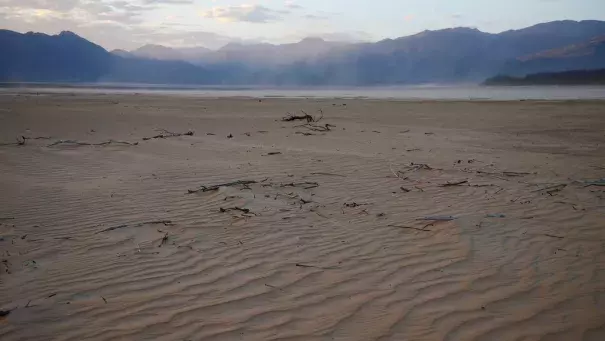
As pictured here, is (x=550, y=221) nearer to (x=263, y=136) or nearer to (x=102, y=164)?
(x=102, y=164)

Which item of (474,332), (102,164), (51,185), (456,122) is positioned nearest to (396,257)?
(474,332)

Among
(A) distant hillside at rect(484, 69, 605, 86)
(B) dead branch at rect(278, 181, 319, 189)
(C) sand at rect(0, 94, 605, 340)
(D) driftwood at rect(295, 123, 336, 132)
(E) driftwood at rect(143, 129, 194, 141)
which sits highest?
(A) distant hillside at rect(484, 69, 605, 86)

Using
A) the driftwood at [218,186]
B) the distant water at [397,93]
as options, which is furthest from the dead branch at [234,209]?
the distant water at [397,93]

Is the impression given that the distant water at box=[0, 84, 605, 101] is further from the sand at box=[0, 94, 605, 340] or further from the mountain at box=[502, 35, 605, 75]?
the mountain at box=[502, 35, 605, 75]

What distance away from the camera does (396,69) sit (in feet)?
595

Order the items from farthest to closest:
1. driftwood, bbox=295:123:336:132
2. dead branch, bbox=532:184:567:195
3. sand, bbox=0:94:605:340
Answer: driftwood, bbox=295:123:336:132 → dead branch, bbox=532:184:567:195 → sand, bbox=0:94:605:340

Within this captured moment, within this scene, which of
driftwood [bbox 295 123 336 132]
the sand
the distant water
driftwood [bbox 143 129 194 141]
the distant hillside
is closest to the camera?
the sand

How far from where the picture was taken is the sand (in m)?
3.01

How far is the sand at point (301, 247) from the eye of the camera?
3.01m

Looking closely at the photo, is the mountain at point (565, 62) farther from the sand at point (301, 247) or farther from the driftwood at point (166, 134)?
the sand at point (301, 247)

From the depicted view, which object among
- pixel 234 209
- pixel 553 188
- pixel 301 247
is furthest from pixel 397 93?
pixel 301 247

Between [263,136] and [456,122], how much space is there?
27.2 ft

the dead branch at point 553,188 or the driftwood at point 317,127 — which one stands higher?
the driftwood at point 317,127

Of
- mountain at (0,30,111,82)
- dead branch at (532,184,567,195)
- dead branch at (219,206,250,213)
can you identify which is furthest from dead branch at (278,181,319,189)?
mountain at (0,30,111,82)
